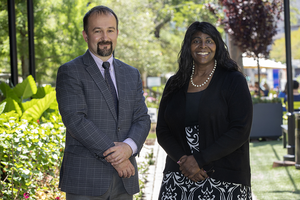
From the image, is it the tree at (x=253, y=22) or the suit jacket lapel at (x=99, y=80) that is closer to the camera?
the suit jacket lapel at (x=99, y=80)

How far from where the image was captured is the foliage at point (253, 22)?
10914 mm

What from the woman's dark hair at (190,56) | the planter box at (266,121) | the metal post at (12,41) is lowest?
the planter box at (266,121)

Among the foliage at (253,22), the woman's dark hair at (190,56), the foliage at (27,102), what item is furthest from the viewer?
the foliage at (253,22)

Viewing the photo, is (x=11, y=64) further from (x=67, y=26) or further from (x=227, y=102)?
(x=227, y=102)

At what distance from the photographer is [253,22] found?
36.0 ft

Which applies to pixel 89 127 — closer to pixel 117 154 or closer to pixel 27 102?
pixel 117 154

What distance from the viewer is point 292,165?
22.2ft

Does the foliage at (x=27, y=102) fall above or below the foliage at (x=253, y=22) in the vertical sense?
below

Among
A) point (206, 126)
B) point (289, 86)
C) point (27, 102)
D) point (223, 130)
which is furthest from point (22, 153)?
point (289, 86)

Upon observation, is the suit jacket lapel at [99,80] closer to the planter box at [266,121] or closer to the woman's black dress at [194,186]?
the woman's black dress at [194,186]

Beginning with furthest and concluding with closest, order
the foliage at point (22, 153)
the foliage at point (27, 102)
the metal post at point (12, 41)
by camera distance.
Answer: the metal post at point (12, 41)
the foliage at point (27, 102)
the foliage at point (22, 153)

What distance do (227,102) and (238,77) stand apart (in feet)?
A: 0.68

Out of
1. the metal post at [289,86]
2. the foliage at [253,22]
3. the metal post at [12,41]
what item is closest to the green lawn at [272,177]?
the metal post at [289,86]

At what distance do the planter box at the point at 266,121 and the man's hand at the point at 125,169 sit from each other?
25.7 ft
